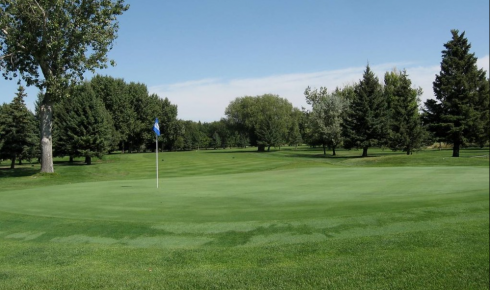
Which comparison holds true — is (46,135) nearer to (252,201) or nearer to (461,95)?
(252,201)

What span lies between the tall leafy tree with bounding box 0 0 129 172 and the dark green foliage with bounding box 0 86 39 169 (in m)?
20.0

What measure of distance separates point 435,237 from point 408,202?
3.15m

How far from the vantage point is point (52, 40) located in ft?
83.5

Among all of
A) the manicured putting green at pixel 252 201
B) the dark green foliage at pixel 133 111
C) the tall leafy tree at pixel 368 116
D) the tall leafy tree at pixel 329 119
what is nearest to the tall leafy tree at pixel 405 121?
the tall leafy tree at pixel 368 116

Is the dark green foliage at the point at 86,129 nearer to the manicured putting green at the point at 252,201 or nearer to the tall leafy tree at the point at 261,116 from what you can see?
the manicured putting green at the point at 252,201

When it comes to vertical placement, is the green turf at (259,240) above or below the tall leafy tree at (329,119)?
below

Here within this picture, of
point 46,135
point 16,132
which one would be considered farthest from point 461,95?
point 16,132

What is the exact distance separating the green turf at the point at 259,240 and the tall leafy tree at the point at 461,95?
85.6ft

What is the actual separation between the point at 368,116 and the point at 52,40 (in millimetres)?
40073

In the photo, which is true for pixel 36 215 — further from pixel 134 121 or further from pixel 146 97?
pixel 146 97

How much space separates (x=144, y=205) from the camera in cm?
1097

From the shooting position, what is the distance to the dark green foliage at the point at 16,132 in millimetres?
44250

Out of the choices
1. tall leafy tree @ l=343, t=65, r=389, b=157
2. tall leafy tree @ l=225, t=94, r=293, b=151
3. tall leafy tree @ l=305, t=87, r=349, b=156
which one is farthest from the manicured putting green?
tall leafy tree @ l=225, t=94, r=293, b=151

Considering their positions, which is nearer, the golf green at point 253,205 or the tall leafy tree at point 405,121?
the golf green at point 253,205
